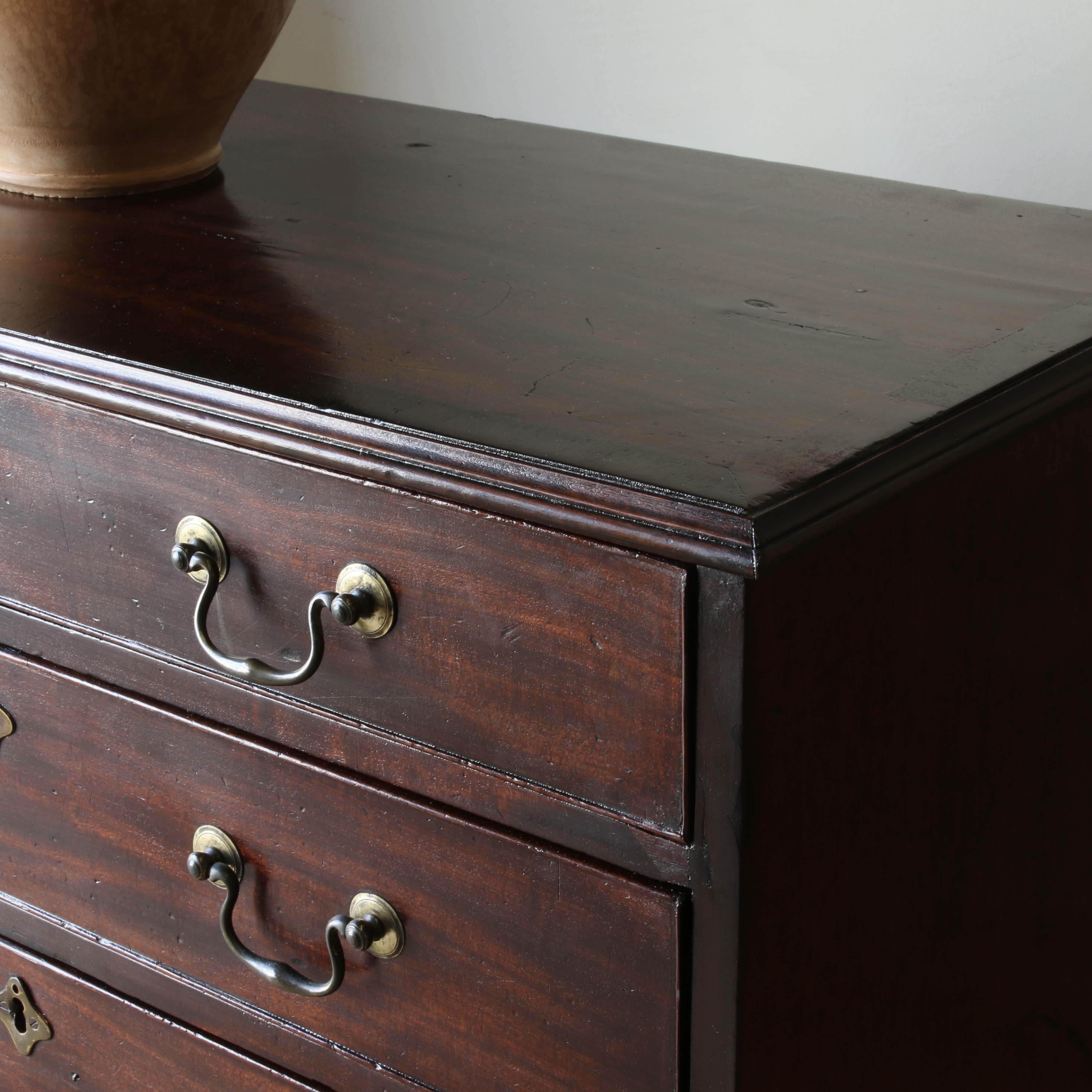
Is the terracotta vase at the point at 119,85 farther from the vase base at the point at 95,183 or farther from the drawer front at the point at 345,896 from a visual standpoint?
the drawer front at the point at 345,896

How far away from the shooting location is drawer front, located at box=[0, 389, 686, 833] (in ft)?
1.91

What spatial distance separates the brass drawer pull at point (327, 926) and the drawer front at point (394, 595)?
0.11 m

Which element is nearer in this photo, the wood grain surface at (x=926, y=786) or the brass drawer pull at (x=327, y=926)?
the wood grain surface at (x=926, y=786)

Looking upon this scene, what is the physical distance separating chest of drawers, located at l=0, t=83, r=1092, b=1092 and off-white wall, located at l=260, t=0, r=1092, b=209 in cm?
24

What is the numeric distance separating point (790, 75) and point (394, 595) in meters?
0.78

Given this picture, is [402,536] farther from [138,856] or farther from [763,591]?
[138,856]

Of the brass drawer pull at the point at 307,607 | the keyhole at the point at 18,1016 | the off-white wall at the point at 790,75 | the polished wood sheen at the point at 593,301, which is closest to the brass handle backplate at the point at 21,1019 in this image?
the keyhole at the point at 18,1016

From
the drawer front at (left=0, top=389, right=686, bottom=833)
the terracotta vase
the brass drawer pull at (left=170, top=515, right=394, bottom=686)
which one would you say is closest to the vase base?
the terracotta vase

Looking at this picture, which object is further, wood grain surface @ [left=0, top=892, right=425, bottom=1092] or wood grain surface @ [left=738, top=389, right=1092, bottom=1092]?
wood grain surface @ [left=0, top=892, right=425, bottom=1092]

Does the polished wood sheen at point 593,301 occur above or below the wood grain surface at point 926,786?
above

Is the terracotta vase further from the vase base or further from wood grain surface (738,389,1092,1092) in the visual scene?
wood grain surface (738,389,1092,1092)

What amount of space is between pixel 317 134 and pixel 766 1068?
2.71 ft

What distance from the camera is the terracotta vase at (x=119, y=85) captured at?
2.91 ft

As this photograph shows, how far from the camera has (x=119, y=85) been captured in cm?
92
